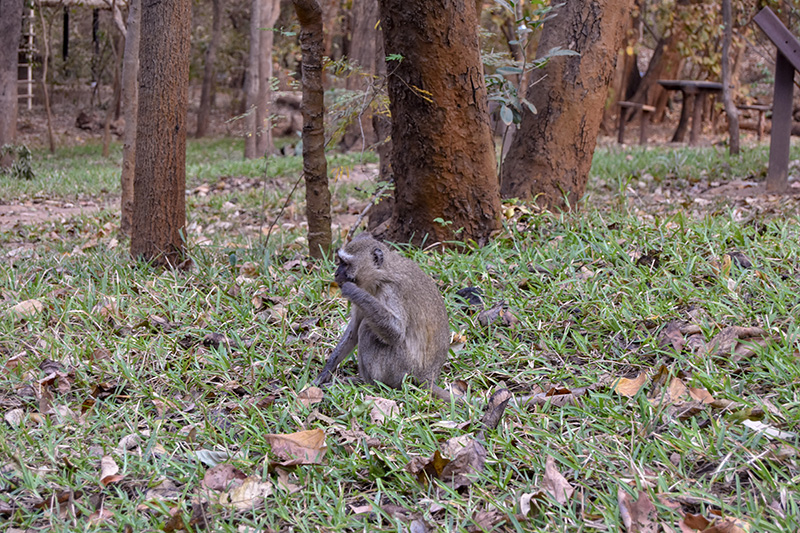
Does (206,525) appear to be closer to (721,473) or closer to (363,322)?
(363,322)

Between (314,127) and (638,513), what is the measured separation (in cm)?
342

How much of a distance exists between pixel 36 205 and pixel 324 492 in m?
7.94

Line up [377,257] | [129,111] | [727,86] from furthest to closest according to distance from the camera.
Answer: [727,86] → [129,111] → [377,257]

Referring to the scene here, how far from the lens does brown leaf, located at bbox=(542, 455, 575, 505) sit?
259cm

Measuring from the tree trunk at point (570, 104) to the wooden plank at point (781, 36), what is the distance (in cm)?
190

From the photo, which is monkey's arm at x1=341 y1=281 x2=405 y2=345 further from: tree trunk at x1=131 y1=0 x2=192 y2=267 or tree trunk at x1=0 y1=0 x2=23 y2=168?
tree trunk at x1=0 y1=0 x2=23 y2=168

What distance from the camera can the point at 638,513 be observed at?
96.5 inches

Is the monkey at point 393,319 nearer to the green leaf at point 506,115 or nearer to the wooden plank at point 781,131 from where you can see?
the green leaf at point 506,115

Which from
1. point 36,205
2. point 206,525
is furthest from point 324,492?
point 36,205

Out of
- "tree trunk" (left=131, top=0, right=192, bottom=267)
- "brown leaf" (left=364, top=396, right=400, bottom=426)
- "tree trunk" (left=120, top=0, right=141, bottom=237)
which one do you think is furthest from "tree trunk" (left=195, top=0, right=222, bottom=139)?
"brown leaf" (left=364, top=396, right=400, bottom=426)

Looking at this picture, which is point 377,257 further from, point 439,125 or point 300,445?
point 439,125

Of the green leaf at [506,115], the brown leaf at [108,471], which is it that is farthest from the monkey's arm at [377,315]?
the green leaf at [506,115]

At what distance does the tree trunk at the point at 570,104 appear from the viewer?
602 centimetres

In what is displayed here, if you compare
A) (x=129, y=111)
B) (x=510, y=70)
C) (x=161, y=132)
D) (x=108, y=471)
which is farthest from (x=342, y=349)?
(x=129, y=111)
